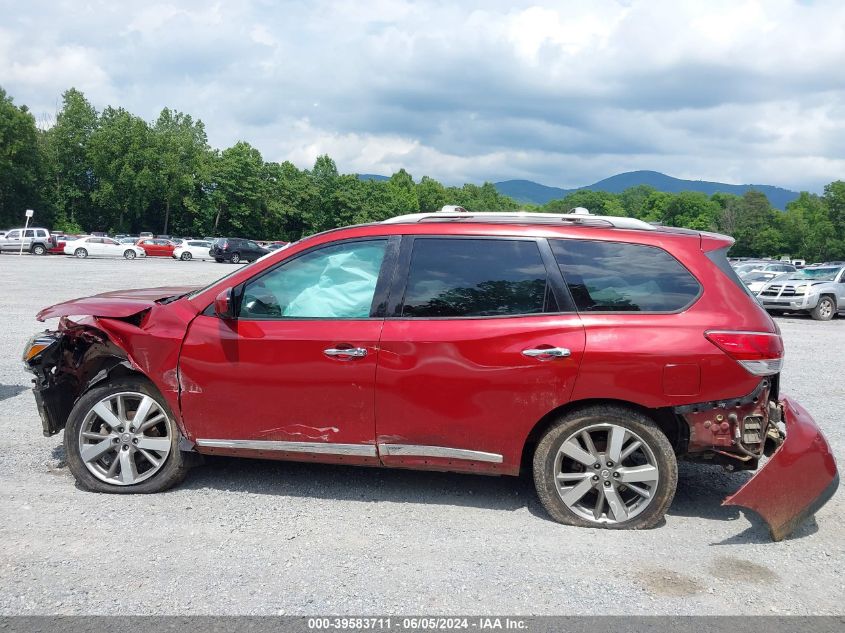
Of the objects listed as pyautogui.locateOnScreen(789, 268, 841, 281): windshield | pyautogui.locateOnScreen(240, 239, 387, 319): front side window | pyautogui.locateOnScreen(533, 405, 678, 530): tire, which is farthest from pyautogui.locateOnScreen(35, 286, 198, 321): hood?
pyautogui.locateOnScreen(789, 268, 841, 281): windshield

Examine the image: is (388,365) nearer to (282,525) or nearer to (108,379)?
(282,525)

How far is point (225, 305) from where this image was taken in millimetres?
4203

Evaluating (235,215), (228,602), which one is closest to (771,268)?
(228,602)

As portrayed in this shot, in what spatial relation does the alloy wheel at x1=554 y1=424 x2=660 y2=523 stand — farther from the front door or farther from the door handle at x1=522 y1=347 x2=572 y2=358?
the front door

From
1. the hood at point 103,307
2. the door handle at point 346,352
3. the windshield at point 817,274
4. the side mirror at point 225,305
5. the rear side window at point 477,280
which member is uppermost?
the windshield at point 817,274

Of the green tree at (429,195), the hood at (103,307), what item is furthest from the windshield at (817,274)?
the green tree at (429,195)

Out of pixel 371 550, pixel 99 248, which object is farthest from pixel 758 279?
pixel 99 248

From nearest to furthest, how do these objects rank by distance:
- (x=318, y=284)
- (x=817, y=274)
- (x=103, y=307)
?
(x=318, y=284), (x=103, y=307), (x=817, y=274)

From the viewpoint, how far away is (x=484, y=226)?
14.1 ft

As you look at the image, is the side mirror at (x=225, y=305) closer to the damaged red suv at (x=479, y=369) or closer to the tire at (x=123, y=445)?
the damaged red suv at (x=479, y=369)

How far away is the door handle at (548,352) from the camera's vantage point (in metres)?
3.92

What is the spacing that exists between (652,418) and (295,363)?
217 cm

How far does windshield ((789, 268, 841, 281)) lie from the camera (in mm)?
19766

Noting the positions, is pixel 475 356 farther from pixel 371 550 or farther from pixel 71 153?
pixel 71 153
